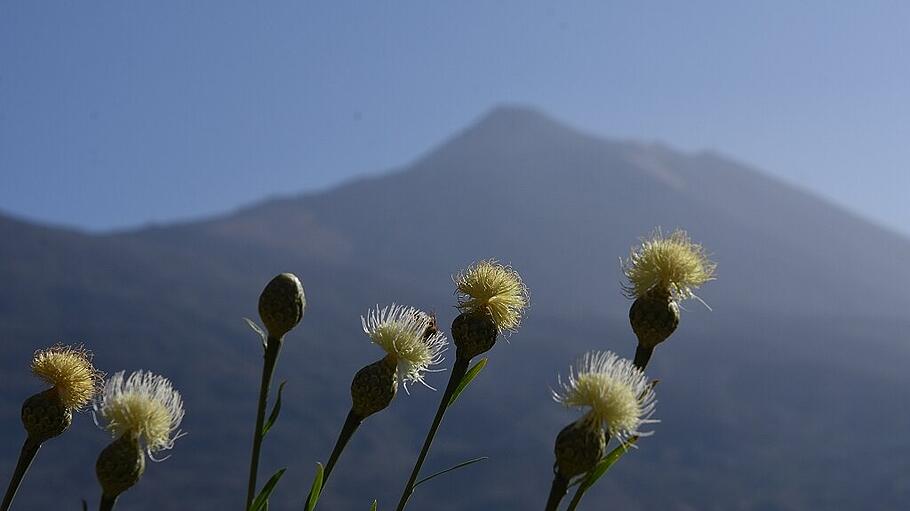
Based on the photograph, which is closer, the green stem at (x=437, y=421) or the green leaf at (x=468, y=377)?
the green stem at (x=437, y=421)

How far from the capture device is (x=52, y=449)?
196000mm

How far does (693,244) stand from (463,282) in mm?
832

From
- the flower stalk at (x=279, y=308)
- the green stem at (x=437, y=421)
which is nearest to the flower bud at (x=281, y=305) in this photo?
the flower stalk at (x=279, y=308)

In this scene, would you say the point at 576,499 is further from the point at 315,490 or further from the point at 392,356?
the point at 392,356

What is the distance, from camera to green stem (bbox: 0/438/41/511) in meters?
2.95

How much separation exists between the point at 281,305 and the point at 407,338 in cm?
48

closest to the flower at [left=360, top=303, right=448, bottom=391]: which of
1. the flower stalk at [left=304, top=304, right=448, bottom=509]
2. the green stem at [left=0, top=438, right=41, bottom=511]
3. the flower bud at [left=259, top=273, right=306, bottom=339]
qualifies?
the flower stalk at [left=304, top=304, right=448, bottom=509]

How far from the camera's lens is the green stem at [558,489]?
2.78m

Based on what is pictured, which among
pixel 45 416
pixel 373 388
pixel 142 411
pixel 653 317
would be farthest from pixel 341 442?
Result: pixel 653 317

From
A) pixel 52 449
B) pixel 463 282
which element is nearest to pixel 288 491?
pixel 52 449

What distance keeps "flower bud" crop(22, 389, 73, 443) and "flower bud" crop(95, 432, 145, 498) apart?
1.26ft

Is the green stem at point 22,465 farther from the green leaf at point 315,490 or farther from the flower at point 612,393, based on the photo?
the flower at point 612,393

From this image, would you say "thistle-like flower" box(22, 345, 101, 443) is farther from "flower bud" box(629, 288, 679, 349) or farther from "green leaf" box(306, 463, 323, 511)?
"flower bud" box(629, 288, 679, 349)

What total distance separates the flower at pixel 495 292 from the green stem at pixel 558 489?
0.88 meters
